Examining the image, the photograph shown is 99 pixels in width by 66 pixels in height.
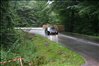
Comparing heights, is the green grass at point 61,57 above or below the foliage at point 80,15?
below

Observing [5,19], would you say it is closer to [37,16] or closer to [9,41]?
[9,41]

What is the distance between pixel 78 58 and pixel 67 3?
24944 millimetres

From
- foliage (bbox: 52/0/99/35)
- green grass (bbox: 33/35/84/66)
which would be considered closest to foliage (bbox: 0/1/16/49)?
green grass (bbox: 33/35/84/66)

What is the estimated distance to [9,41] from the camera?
83.2 ft

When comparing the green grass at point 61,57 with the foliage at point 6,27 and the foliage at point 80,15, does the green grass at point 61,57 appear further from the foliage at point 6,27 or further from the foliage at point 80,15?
the foliage at point 80,15

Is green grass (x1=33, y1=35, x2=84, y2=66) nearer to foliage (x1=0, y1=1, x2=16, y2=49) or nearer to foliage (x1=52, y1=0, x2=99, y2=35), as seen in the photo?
foliage (x1=0, y1=1, x2=16, y2=49)

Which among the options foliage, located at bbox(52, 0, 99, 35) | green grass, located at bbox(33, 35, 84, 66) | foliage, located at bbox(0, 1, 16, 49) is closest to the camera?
green grass, located at bbox(33, 35, 84, 66)

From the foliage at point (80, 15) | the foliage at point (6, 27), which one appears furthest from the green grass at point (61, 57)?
the foliage at point (80, 15)

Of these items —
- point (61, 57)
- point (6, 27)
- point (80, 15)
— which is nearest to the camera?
point (61, 57)

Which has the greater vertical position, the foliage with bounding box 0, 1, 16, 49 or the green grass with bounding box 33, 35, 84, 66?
the foliage with bounding box 0, 1, 16, 49

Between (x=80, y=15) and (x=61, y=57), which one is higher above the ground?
(x=80, y=15)

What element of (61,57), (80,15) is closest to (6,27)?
(61,57)

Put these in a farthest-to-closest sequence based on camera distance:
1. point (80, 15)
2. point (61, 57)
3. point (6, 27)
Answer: point (80, 15)
point (6, 27)
point (61, 57)

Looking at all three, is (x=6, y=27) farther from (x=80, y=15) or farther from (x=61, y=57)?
(x=80, y=15)
